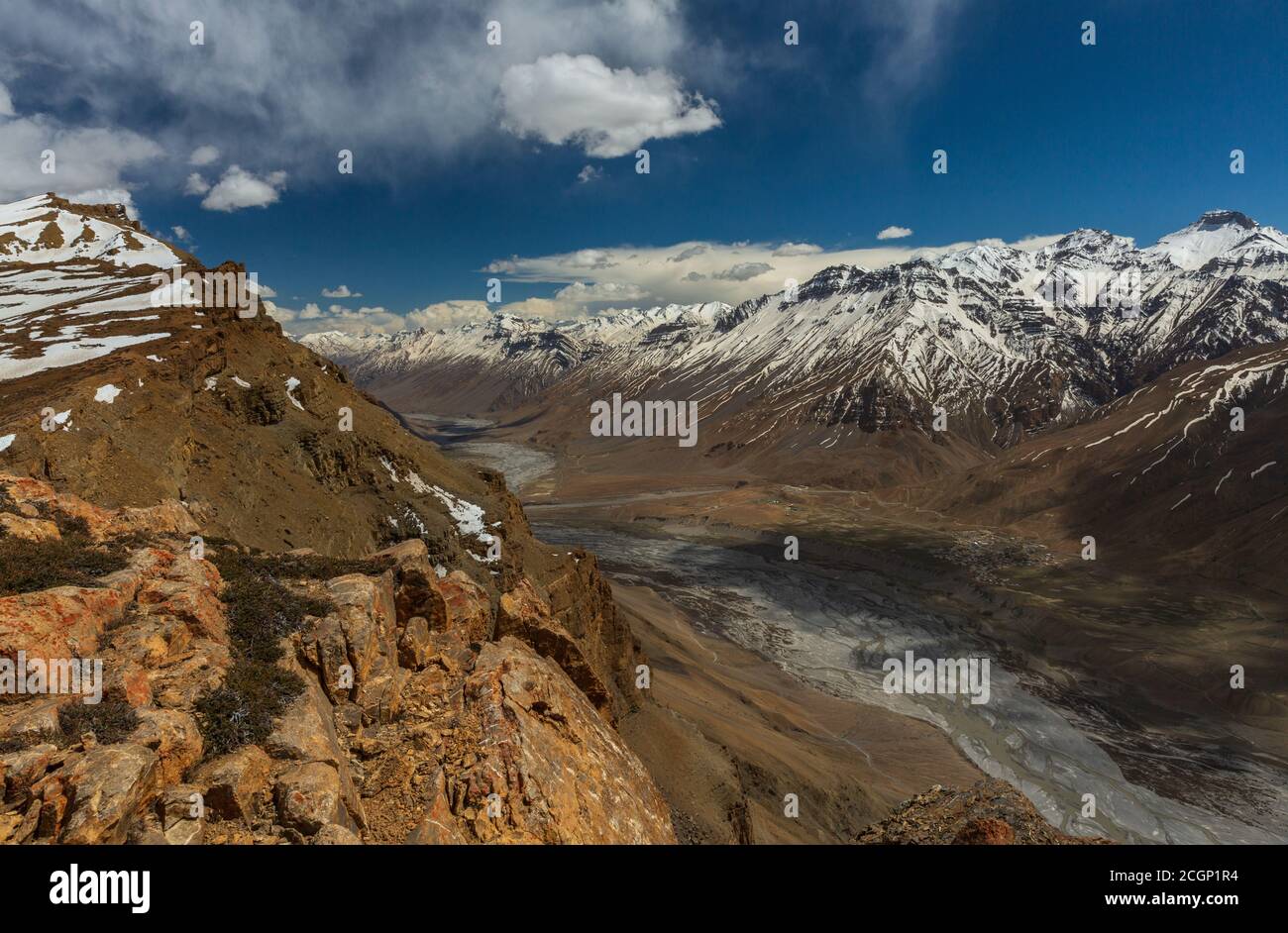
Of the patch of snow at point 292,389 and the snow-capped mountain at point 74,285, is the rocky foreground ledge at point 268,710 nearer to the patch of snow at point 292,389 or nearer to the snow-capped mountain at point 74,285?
the patch of snow at point 292,389

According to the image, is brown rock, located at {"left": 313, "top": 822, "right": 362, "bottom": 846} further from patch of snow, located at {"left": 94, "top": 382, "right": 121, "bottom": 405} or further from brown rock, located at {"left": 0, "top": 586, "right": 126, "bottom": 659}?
patch of snow, located at {"left": 94, "top": 382, "right": 121, "bottom": 405}

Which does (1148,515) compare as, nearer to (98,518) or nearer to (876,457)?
(876,457)

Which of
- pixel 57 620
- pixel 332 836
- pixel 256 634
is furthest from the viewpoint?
pixel 256 634

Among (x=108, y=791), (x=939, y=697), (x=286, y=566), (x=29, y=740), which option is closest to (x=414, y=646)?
(x=286, y=566)

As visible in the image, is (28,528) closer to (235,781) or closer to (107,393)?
(235,781)

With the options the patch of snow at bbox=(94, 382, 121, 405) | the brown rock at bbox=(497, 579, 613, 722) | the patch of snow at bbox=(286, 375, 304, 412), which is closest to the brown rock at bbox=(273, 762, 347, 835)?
the brown rock at bbox=(497, 579, 613, 722)

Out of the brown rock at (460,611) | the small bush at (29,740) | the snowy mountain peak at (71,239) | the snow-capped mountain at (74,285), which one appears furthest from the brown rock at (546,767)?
the snowy mountain peak at (71,239)
